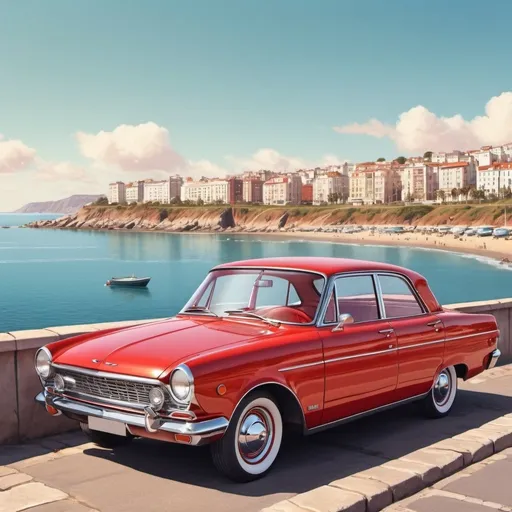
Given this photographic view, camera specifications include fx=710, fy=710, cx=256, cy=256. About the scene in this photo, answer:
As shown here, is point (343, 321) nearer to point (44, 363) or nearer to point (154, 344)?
point (154, 344)

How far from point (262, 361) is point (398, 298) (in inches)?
85.3

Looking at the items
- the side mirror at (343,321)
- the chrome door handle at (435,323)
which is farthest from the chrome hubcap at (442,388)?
the side mirror at (343,321)

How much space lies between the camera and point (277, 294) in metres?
6.09

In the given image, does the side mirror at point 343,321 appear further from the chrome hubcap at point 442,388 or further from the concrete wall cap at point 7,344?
the concrete wall cap at point 7,344

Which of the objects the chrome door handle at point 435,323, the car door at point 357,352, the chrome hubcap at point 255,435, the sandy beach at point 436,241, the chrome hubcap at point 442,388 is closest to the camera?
the chrome hubcap at point 255,435

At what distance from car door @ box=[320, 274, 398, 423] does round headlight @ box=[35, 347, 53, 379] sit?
2125 millimetres

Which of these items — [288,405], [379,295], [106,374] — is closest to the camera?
[106,374]

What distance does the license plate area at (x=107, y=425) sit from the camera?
16.0ft

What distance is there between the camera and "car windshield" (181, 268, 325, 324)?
5816mm

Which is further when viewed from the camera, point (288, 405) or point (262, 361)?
point (288, 405)

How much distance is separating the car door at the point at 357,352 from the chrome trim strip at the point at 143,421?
1.17 m

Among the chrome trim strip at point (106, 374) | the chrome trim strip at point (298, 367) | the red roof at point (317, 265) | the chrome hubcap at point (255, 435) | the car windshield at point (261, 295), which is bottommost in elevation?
the chrome hubcap at point (255, 435)

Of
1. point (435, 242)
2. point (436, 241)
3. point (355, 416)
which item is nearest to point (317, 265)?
point (355, 416)

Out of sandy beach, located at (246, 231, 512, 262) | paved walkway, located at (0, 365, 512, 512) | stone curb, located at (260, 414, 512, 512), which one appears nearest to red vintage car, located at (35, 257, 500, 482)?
paved walkway, located at (0, 365, 512, 512)
